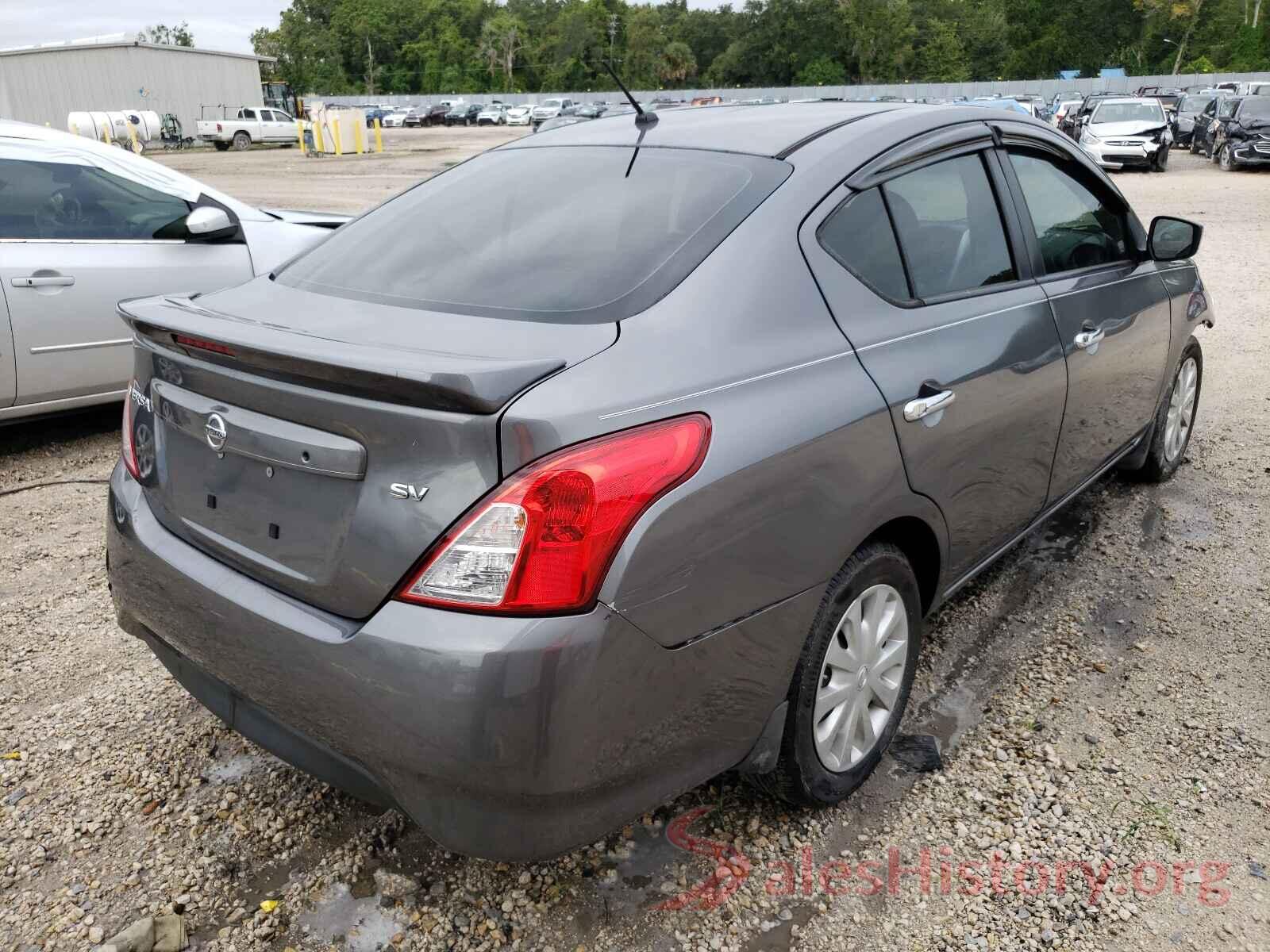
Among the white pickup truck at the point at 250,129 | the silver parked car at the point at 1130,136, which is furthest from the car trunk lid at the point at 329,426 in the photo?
the white pickup truck at the point at 250,129

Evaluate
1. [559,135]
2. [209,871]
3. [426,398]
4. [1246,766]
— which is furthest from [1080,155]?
[209,871]

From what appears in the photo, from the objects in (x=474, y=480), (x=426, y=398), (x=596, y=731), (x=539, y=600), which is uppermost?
(x=426, y=398)

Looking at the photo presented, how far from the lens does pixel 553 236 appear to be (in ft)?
8.18

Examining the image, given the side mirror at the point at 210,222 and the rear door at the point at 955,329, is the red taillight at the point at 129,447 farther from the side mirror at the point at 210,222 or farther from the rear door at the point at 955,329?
the side mirror at the point at 210,222

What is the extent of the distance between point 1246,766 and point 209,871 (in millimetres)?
2735

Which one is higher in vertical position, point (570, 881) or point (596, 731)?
point (596, 731)

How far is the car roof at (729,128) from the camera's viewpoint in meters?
2.67

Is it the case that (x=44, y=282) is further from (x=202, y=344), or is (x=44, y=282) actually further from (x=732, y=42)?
(x=732, y=42)

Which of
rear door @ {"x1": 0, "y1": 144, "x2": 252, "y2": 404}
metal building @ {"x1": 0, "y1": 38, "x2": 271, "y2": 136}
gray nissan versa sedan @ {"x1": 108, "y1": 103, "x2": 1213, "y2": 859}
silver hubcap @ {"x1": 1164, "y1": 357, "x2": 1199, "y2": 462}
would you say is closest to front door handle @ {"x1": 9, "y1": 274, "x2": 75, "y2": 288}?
rear door @ {"x1": 0, "y1": 144, "x2": 252, "y2": 404}

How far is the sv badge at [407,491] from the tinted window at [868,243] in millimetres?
1164

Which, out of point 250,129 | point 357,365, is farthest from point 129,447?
point 250,129

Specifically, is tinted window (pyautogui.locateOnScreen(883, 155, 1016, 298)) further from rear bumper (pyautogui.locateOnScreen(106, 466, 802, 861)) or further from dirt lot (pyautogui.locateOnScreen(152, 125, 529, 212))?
dirt lot (pyautogui.locateOnScreen(152, 125, 529, 212))

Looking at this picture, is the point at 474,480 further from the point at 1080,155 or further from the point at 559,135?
the point at 1080,155

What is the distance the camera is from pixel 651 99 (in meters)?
72.1
